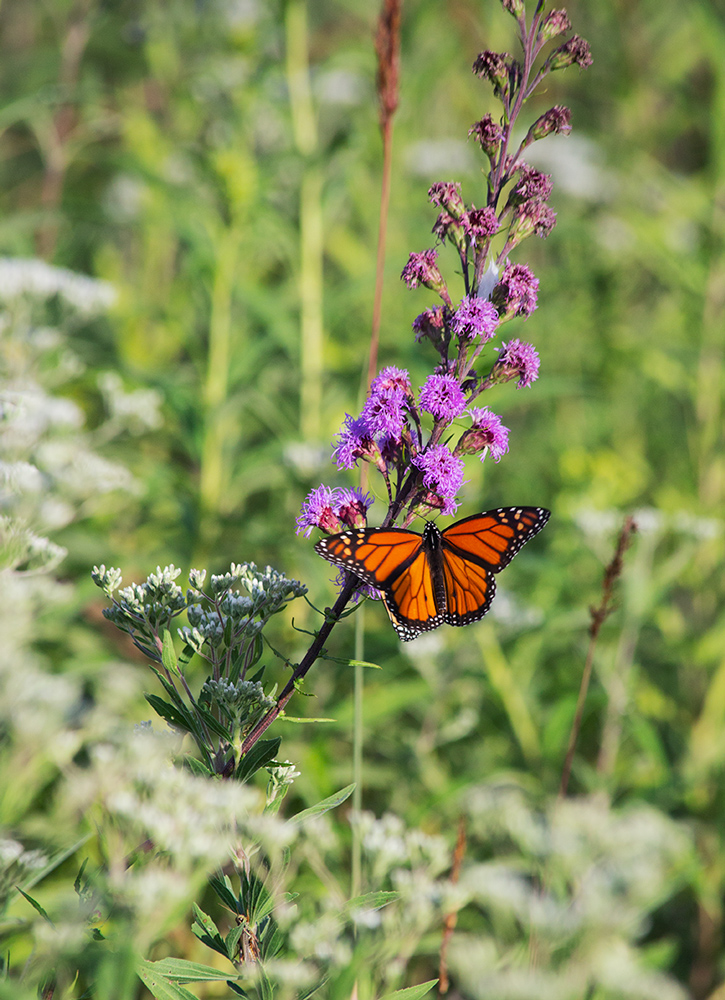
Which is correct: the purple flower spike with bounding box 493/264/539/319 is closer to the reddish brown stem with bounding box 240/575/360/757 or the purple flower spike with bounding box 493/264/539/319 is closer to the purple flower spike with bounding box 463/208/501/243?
the purple flower spike with bounding box 463/208/501/243

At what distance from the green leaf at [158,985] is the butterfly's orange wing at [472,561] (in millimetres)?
957

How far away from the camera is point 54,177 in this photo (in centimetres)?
442

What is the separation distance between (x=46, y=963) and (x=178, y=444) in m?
3.25

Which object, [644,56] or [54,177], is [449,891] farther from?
[644,56]

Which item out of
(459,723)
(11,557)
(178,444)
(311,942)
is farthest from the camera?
(178,444)

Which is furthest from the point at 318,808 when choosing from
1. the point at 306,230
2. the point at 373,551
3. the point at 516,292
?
the point at 306,230

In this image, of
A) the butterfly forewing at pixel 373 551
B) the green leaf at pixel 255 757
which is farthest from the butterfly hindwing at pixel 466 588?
the green leaf at pixel 255 757

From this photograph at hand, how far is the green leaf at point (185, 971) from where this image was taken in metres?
1.48

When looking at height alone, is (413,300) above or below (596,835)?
above

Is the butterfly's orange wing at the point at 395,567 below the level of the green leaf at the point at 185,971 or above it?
above

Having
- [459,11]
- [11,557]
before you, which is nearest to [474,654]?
[11,557]

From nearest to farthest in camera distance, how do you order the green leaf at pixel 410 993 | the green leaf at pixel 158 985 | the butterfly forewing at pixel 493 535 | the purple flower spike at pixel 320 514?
the green leaf at pixel 158 985
the green leaf at pixel 410 993
the purple flower spike at pixel 320 514
the butterfly forewing at pixel 493 535

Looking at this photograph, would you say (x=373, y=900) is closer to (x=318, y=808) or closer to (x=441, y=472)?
(x=318, y=808)

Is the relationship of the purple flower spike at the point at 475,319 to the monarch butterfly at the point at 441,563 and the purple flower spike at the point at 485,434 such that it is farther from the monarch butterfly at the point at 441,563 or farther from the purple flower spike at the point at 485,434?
the monarch butterfly at the point at 441,563
